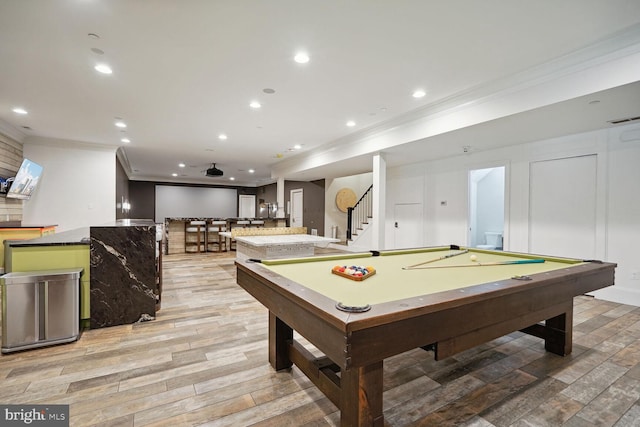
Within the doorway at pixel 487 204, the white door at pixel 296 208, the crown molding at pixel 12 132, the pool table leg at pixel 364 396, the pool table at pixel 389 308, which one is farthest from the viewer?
the white door at pixel 296 208

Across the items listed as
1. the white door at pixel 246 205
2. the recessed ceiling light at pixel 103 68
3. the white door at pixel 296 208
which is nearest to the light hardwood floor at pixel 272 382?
the recessed ceiling light at pixel 103 68

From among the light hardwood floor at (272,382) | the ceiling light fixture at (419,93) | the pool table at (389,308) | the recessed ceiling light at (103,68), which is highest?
the ceiling light fixture at (419,93)

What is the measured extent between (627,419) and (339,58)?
141 inches

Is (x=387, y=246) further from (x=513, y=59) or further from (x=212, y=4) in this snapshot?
(x=212, y=4)

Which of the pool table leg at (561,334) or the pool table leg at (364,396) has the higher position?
the pool table leg at (364,396)

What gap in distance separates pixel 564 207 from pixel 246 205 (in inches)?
543

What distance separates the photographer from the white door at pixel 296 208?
471 inches

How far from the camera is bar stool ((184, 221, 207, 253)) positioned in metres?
8.41

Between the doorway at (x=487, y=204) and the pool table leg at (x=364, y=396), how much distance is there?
761 centimetres

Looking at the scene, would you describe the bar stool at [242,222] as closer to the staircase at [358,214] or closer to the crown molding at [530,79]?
the staircase at [358,214]

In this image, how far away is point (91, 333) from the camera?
2.89m

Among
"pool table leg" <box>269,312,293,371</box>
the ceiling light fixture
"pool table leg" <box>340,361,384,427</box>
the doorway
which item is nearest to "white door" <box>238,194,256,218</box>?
the doorway

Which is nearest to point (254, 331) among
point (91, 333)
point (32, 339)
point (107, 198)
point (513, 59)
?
point (91, 333)

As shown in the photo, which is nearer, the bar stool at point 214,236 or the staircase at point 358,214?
the bar stool at point 214,236
